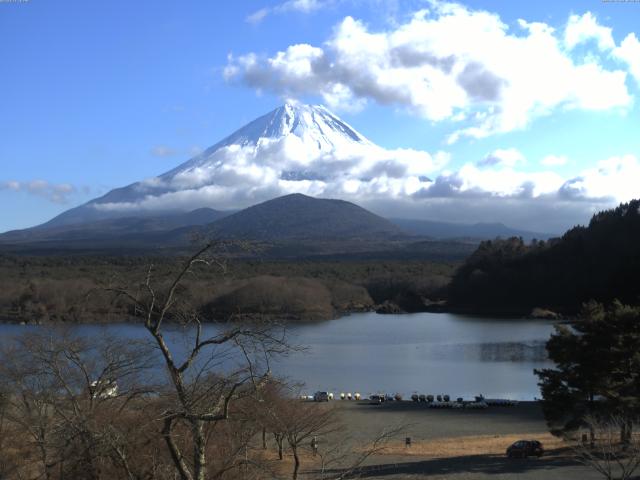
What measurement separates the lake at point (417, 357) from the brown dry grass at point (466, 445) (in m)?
3.79

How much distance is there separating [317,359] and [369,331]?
11.6 meters

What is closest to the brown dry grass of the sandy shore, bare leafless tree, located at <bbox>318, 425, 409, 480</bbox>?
the sandy shore

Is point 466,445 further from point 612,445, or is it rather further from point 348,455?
point 612,445

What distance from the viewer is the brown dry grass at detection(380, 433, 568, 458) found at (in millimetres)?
13344

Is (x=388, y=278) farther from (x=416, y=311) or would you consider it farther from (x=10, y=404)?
(x=10, y=404)

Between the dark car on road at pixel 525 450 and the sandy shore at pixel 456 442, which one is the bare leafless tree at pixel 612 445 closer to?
the sandy shore at pixel 456 442

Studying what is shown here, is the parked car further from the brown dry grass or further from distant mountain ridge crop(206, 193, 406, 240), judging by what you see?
distant mountain ridge crop(206, 193, 406, 240)

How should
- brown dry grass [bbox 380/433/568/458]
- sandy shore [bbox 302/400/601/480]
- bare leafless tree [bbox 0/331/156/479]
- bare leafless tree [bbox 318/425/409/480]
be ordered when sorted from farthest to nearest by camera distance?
1. brown dry grass [bbox 380/433/568/458]
2. sandy shore [bbox 302/400/601/480]
3. bare leafless tree [bbox 318/425/409/480]
4. bare leafless tree [bbox 0/331/156/479]

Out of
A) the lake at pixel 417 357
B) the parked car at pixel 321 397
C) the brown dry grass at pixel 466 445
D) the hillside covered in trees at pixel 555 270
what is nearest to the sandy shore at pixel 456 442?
the brown dry grass at pixel 466 445

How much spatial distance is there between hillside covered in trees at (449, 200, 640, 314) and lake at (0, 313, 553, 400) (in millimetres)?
7225

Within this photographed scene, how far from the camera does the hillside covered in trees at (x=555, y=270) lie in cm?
4966

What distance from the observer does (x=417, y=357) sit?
29.7m

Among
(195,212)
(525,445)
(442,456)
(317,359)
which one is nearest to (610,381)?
(525,445)

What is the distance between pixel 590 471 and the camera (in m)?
11.0
